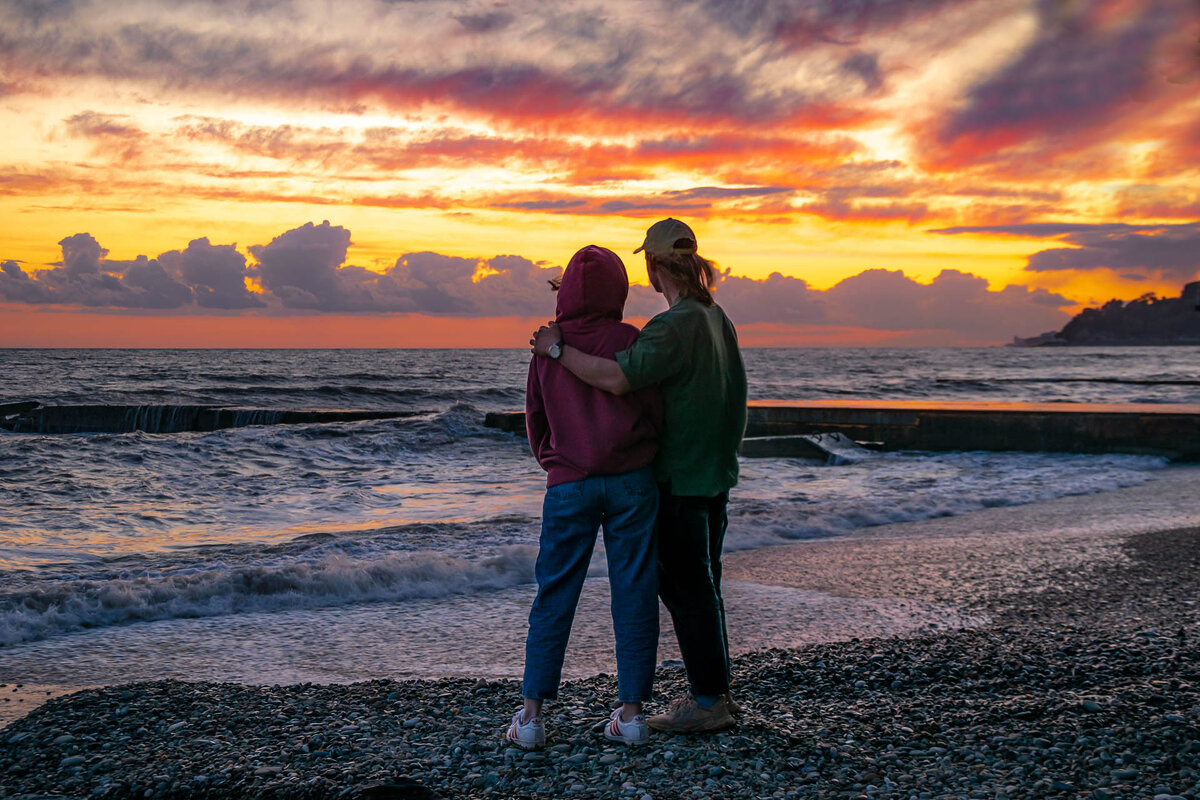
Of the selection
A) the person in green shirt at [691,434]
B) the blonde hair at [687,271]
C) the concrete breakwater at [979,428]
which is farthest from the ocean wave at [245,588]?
the concrete breakwater at [979,428]

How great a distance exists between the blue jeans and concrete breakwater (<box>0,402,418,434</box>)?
17.2 m

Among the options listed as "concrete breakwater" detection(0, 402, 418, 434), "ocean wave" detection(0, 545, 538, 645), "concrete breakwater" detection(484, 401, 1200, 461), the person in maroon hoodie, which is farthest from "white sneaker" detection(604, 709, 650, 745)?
"concrete breakwater" detection(0, 402, 418, 434)

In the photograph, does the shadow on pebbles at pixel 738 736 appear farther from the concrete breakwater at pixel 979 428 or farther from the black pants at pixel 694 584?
the concrete breakwater at pixel 979 428

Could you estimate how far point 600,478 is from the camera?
9.07 ft

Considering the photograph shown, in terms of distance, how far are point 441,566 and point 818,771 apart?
13.4 ft

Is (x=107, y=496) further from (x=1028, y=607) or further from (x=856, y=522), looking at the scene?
(x=1028, y=607)

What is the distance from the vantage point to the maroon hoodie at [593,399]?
274 cm

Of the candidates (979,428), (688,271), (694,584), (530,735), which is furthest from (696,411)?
(979,428)

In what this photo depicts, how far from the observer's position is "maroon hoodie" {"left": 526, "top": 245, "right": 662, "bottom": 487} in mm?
2738

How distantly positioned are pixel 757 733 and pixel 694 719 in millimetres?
238

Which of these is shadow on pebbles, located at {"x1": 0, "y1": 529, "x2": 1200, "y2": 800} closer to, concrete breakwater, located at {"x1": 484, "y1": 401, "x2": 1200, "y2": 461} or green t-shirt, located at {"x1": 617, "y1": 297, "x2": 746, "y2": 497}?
green t-shirt, located at {"x1": 617, "y1": 297, "x2": 746, "y2": 497}

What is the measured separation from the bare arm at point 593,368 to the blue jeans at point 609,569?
Answer: 0.29 metres

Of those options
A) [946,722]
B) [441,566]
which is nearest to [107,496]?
[441,566]

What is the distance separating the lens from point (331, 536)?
308 inches
